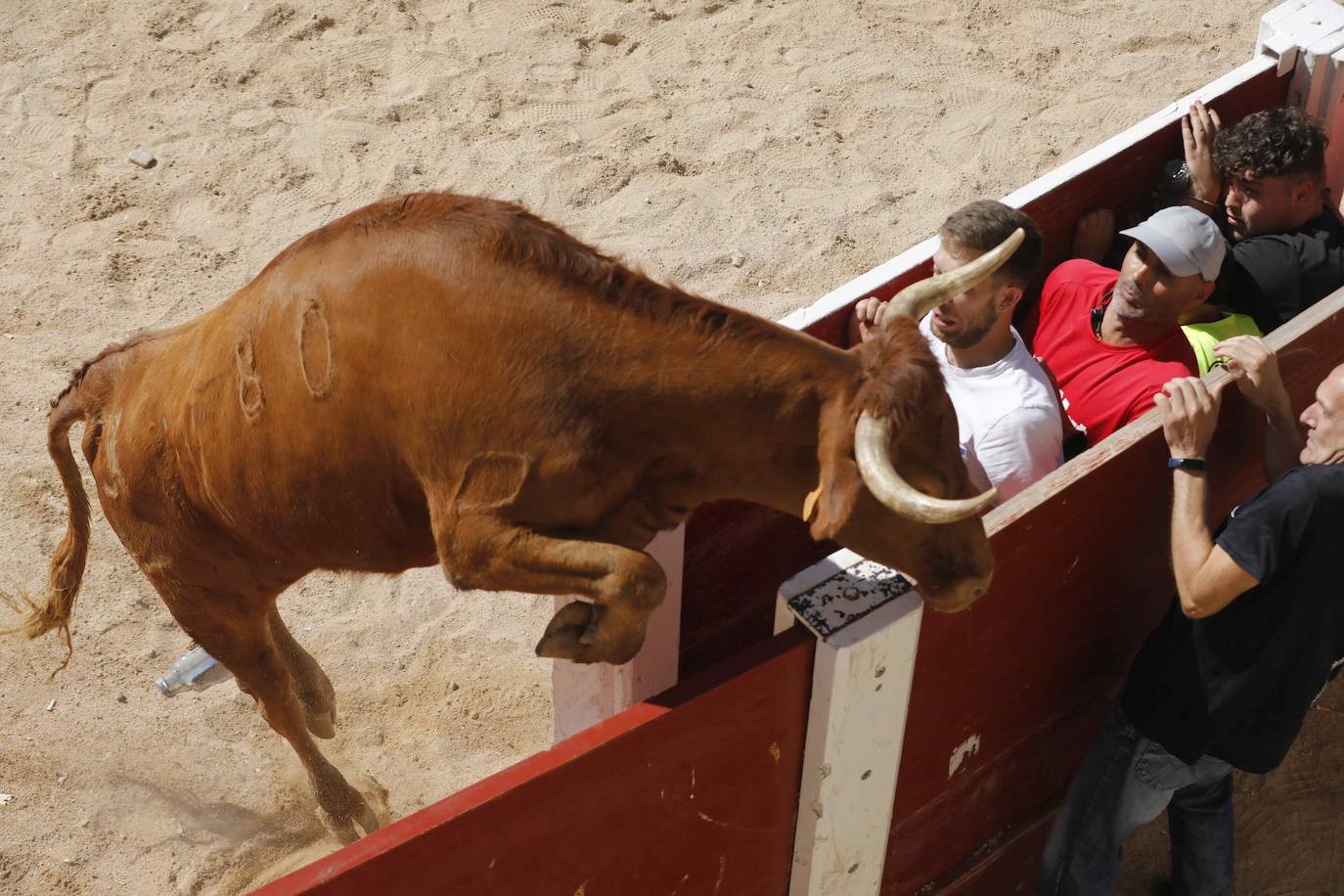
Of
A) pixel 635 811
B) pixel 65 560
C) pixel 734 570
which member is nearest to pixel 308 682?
pixel 65 560

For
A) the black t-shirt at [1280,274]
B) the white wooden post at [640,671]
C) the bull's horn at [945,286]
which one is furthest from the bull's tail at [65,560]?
the black t-shirt at [1280,274]

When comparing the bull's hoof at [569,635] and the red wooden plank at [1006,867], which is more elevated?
the bull's hoof at [569,635]

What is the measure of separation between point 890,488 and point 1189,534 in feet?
3.69

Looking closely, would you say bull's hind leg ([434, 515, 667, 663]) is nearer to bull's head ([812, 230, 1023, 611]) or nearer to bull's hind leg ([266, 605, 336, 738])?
bull's head ([812, 230, 1023, 611])

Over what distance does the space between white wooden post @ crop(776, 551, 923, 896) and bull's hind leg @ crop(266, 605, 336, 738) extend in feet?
5.68

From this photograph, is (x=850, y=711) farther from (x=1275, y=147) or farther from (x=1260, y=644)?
(x=1275, y=147)

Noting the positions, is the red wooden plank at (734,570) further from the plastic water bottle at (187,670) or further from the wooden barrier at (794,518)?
the plastic water bottle at (187,670)

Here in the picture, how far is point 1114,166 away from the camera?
4.61 metres

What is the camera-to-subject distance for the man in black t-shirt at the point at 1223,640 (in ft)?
10.7

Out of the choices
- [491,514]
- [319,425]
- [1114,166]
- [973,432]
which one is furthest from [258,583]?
[1114,166]

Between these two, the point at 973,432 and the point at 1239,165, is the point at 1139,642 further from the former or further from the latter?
the point at 1239,165

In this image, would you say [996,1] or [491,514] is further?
[996,1]

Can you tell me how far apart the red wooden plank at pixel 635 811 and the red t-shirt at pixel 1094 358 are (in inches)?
51.2

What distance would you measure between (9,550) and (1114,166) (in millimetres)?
4093
